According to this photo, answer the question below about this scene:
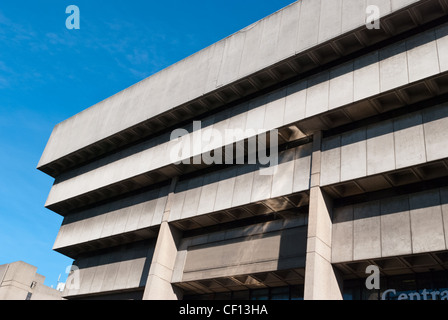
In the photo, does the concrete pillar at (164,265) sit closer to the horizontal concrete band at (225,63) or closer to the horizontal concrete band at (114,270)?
the horizontal concrete band at (114,270)

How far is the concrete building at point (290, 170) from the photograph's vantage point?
1944cm

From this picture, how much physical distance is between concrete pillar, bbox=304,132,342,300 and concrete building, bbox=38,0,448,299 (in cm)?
8

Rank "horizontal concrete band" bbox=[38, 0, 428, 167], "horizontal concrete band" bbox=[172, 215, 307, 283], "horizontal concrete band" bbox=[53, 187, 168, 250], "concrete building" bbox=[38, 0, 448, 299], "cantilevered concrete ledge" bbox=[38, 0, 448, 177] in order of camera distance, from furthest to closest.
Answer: "horizontal concrete band" bbox=[53, 187, 168, 250] → "horizontal concrete band" bbox=[38, 0, 428, 167] → "cantilevered concrete ledge" bbox=[38, 0, 448, 177] → "horizontal concrete band" bbox=[172, 215, 307, 283] → "concrete building" bbox=[38, 0, 448, 299]

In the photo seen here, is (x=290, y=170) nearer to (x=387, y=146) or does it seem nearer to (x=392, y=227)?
(x=387, y=146)

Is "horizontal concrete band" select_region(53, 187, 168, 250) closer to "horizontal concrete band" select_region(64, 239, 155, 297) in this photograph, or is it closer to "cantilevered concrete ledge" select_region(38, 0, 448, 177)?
"horizontal concrete band" select_region(64, 239, 155, 297)

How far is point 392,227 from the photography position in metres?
19.1

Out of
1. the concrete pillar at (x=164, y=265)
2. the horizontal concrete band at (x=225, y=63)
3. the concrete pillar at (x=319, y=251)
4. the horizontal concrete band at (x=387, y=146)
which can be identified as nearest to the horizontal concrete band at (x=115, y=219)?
the concrete pillar at (x=164, y=265)

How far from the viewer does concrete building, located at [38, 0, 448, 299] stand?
19438 millimetres

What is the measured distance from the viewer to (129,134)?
3338 centimetres

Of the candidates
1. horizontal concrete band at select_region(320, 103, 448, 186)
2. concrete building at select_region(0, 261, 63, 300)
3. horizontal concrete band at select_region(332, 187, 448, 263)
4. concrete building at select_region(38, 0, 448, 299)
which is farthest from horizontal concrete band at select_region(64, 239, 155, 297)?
horizontal concrete band at select_region(320, 103, 448, 186)

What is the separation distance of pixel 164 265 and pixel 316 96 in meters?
13.6

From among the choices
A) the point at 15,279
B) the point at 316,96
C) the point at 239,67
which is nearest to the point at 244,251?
the point at 316,96
